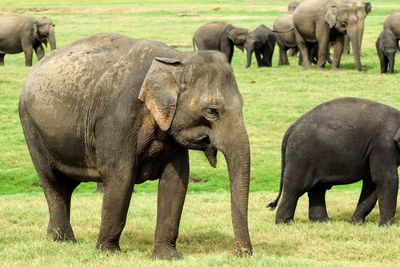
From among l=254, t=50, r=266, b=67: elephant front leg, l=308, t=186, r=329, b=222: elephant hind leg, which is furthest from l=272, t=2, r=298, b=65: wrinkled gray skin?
l=308, t=186, r=329, b=222: elephant hind leg

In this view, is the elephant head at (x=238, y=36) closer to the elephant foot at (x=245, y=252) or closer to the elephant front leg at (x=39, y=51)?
the elephant front leg at (x=39, y=51)

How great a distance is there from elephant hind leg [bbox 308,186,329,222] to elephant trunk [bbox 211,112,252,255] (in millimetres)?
3519

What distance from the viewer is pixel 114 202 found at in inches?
367

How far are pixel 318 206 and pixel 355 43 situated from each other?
17459mm

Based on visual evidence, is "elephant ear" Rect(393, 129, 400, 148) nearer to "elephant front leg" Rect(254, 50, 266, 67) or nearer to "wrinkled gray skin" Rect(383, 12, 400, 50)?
"elephant front leg" Rect(254, 50, 266, 67)

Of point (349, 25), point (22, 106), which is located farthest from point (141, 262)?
point (349, 25)

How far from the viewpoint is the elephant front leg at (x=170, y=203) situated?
945 cm

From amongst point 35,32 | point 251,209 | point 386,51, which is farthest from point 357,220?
point 35,32

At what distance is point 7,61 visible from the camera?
120ft

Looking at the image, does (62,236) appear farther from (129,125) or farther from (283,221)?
(283,221)

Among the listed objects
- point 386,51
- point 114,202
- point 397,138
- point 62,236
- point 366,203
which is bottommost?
point 386,51

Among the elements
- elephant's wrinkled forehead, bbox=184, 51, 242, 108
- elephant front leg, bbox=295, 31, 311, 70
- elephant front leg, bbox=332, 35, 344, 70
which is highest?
elephant's wrinkled forehead, bbox=184, 51, 242, 108

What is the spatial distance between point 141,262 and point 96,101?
1.59 metres

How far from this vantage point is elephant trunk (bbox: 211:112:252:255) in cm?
852
